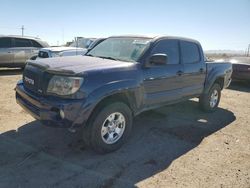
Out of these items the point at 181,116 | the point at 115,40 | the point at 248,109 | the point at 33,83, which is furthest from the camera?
the point at 248,109

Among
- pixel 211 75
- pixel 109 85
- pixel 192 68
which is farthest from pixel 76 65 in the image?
pixel 211 75

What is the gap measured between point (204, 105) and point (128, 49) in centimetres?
294

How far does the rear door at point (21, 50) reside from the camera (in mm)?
11758

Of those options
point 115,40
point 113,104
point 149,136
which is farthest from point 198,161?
point 115,40

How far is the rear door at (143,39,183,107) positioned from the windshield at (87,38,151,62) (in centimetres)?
26

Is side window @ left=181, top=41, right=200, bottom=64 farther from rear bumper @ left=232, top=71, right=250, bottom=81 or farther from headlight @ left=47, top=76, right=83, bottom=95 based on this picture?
rear bumper @ left=232, top=71, right=250, bottom=81

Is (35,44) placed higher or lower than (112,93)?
higher

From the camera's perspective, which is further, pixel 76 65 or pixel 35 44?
pixel 35 44

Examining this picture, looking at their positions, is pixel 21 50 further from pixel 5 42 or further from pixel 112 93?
pixel 112 93

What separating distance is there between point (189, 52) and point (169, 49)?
81 centimetres

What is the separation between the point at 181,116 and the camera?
6.37 meters

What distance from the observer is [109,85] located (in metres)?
3.84

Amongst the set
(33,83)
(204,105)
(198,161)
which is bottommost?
(198,161)

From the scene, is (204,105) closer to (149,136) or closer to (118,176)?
(149,136)
